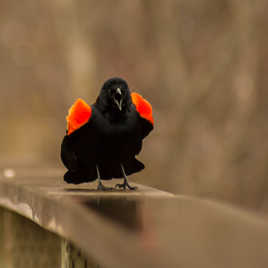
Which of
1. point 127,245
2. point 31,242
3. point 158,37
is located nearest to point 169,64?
point 158,37

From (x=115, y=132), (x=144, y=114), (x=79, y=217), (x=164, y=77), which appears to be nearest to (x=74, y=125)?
(x=115, y=132)

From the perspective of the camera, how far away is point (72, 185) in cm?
328

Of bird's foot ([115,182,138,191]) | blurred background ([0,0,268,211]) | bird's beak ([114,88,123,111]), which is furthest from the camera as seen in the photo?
blurred background ([0,0,268,211])

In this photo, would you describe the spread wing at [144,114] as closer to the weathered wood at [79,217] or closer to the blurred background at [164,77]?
the weathered wood at [79,217]

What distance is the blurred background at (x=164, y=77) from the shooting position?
340 inches

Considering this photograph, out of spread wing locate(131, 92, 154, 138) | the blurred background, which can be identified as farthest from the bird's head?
the blurred background

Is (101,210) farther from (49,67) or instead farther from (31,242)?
(49,67)

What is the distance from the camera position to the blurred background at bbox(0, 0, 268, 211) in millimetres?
8641

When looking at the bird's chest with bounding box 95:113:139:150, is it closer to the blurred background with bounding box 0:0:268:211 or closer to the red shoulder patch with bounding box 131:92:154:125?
the red shoulder patch with bounding box 131:92:154:125

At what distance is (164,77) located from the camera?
9.38 metres

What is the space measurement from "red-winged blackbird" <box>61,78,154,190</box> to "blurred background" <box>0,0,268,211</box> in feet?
17.5

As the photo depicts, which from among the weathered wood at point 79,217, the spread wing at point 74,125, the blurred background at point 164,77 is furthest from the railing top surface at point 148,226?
the blurred background at point 164,77

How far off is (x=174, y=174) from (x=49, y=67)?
252 cm

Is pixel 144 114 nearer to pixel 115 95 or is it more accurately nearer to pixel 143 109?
pixel 143 109
